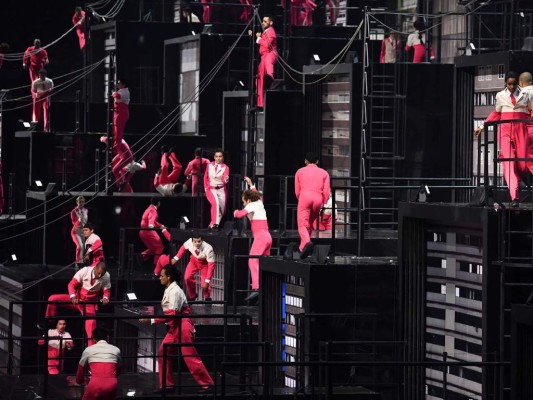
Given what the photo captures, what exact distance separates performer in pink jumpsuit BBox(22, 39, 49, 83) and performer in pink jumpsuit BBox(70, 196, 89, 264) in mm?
5723

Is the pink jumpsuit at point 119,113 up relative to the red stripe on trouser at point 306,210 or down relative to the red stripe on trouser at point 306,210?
up

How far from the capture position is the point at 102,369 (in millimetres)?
21594

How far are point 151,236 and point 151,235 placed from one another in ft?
0.07

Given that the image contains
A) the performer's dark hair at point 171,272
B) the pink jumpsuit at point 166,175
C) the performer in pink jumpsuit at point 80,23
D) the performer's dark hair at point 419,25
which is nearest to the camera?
the performer's dark hair at point 171,272

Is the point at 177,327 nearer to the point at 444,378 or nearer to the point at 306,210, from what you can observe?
the point at 444,378

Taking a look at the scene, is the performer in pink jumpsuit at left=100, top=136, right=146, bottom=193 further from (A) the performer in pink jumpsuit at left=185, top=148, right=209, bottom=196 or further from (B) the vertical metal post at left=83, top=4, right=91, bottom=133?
(A) the performer in pink jumpsuit at left=185, top=148, right=209, bottom=196

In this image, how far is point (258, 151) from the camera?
126 feet

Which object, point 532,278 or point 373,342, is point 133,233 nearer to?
point 373,342

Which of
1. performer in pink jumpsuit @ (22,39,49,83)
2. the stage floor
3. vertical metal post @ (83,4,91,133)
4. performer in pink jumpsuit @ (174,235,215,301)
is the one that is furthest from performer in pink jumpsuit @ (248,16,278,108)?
the stage floor

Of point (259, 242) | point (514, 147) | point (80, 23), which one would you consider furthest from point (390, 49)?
point (514, 147)

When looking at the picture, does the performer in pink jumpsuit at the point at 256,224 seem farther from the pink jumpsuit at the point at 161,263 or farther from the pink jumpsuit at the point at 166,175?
the pink jumpsuit at the point at 166,175

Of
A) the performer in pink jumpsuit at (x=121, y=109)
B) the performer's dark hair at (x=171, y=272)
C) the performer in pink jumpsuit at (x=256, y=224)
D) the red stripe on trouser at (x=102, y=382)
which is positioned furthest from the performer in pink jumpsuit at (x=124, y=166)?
the red stripe on trouser at (x=102, y=382)

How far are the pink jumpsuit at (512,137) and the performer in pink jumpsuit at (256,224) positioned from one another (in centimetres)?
662

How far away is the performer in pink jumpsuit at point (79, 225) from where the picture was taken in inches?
1473
